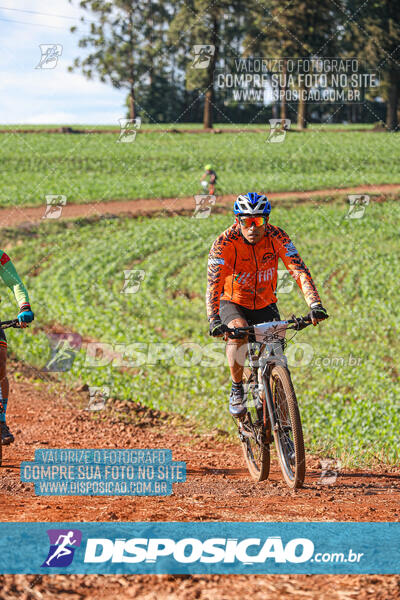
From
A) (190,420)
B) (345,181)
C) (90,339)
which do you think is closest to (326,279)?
(90,339)

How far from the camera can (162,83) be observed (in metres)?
65.4

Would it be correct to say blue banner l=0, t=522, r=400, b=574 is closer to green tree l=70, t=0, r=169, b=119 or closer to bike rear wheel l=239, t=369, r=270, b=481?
bike rear wheel l=239, t=369, r=270, b=481

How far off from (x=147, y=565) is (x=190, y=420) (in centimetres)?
655

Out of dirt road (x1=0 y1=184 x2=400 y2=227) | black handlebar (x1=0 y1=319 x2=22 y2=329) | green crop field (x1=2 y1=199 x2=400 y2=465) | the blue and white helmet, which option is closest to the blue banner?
black handlebar (x1=0 y1=319 x2=22 y2=329)

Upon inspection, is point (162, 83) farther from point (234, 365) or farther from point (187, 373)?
point (234, 365)

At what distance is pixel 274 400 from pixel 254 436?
0.72 metres

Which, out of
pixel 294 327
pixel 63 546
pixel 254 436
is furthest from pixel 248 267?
pixel 63 546

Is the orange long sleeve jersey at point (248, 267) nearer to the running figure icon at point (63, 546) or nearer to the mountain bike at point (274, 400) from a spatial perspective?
the mountain bike at point (274, 400)

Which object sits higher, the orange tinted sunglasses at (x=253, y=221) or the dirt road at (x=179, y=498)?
the orange tinted sunglasses at (x=253, y=221)

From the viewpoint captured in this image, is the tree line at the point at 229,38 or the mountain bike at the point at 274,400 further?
the tree line at the point at 229,38

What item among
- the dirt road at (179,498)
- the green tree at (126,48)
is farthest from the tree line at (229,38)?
the dirt road at (179,498)

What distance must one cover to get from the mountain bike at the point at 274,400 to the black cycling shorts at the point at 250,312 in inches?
11.4

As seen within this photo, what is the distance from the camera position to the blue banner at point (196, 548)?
397cm

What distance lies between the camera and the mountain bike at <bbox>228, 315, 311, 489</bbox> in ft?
→ 19.3
